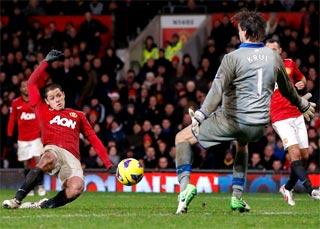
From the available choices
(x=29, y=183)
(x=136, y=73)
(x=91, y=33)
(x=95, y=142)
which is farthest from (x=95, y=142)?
(x=136, y=73)

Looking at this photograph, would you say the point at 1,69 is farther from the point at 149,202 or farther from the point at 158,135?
the point at 149,202

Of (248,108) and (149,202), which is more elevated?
(248,108)

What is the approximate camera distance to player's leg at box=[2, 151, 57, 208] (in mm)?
12609

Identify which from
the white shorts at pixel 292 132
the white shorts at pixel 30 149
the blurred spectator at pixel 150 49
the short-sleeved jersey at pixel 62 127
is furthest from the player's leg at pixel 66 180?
the blurred spectator at pixel 150 49

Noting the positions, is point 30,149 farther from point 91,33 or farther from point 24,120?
point 91,33

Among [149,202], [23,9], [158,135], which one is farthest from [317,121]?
[23,9]

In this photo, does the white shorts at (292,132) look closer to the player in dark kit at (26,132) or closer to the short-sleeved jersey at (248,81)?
the short-sleeved jersey at (248,81)

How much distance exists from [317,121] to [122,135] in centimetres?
444

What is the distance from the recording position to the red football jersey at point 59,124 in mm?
13094

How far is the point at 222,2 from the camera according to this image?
27.0m

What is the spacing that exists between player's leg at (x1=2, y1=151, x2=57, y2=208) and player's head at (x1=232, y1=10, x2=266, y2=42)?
9.79ft

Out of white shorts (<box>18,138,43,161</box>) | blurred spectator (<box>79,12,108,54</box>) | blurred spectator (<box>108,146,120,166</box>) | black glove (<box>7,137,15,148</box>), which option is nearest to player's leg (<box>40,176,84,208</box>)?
white shorts (<box>18,138,43,161</box>)

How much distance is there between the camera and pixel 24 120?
63.3 feet

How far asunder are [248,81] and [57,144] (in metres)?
2.90
